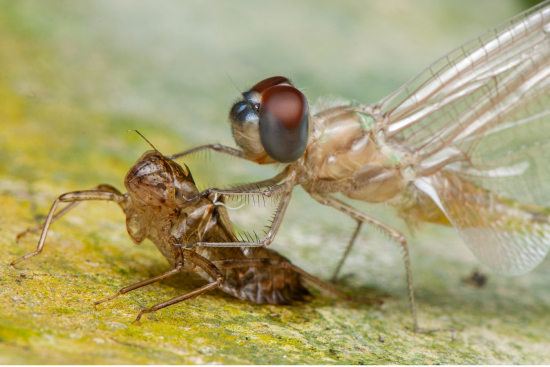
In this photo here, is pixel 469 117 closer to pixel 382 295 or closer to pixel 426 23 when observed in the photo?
pixel 382 295

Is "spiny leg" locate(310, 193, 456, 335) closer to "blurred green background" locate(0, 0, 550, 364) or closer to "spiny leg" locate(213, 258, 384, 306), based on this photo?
"blurred green background" locate(0, 0, 550, 364)

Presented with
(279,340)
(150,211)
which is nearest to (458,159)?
(279,340)

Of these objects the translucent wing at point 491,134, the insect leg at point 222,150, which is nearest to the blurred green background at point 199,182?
the insect leg at point 222,150

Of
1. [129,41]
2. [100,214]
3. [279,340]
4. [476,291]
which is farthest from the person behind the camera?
[129,41]

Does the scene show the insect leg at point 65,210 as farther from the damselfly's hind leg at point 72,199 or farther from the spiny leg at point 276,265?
the spiny leg at point 276,265

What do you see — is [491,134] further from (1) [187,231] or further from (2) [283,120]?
(1) [187,231]

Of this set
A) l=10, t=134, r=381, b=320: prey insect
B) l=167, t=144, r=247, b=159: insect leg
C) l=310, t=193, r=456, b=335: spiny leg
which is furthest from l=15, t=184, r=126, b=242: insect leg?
l=310, t=193, r=456, b=335: spiny leg

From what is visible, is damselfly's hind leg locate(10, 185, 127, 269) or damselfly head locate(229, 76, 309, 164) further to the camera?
damselfly head locate(229, 76, 309, 164)
